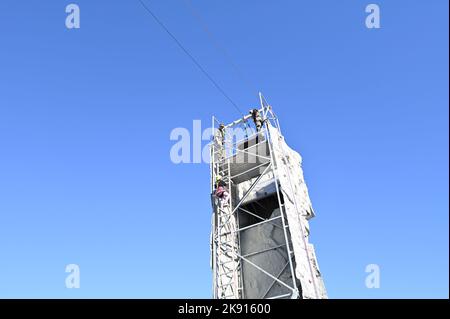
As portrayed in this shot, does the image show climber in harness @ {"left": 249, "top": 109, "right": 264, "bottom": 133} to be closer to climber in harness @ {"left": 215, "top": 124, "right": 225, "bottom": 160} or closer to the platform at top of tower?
the platform at top of tower

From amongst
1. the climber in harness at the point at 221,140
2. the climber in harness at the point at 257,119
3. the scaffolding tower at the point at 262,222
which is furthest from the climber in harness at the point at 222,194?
the climber in harness at the point at 257,119

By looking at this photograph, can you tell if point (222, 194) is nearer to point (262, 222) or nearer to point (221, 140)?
point (262, 222)

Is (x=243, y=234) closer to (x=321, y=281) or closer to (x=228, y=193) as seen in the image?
(x=228, y=193)

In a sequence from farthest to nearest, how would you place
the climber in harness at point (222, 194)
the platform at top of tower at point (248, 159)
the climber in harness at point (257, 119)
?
the climber in harness at point (257, 119)
the platform at top of tower at point (248, 159)
the climber in harness at point (222, 194)

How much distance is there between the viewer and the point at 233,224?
16.6 metres

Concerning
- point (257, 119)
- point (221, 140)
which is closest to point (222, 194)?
point (221, 140)

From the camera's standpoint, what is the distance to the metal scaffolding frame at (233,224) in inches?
575

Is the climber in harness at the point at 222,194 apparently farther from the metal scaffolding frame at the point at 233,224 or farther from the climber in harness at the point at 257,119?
the climber in harness at the point at 257,119

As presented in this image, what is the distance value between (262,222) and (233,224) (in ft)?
5.44

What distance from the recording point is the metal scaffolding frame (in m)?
14.6

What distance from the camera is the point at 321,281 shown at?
47.7 feet

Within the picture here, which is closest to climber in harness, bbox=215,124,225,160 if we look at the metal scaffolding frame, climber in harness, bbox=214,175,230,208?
the metal scaffolding frame
